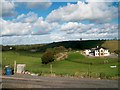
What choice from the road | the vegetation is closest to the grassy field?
the vegetation

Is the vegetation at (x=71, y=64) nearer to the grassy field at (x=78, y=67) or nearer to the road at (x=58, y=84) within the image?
the grassy field at (x=78, y=67)

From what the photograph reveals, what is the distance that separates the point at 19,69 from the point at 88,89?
71.1 ft

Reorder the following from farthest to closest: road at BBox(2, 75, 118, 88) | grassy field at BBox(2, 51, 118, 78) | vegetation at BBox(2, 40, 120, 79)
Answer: grassy field at BBox(2, 51, 118, 78) → vegetation at BBox(2, 40, 120, 79) → road at BBox(2, 75, 118, 88)

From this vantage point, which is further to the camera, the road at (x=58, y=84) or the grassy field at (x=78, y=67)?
the grassy field at (x=78, y=67)

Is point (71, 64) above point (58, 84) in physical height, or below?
above

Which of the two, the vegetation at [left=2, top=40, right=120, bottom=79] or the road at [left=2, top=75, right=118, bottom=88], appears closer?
the road at [left=2, top=75, right=118, bottom=88]

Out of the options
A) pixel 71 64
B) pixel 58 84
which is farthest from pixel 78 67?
pixel 58 84

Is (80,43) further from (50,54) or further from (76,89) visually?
(76,89)

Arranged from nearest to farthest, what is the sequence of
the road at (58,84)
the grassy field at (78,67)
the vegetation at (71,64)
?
the road at (58,84) → the vegetation at (71,64) → the grassy field at (78,67)

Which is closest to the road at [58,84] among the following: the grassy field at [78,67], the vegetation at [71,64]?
the vegetation at [71,64]

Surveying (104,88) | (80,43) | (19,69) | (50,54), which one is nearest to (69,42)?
(80,43)

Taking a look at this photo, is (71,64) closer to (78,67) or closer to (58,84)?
(78,67)

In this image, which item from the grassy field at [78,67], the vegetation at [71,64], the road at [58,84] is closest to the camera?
the road at [58,84]

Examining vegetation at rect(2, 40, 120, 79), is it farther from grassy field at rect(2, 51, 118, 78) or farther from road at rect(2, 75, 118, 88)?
road at rect(2, 75, 118, 88)
